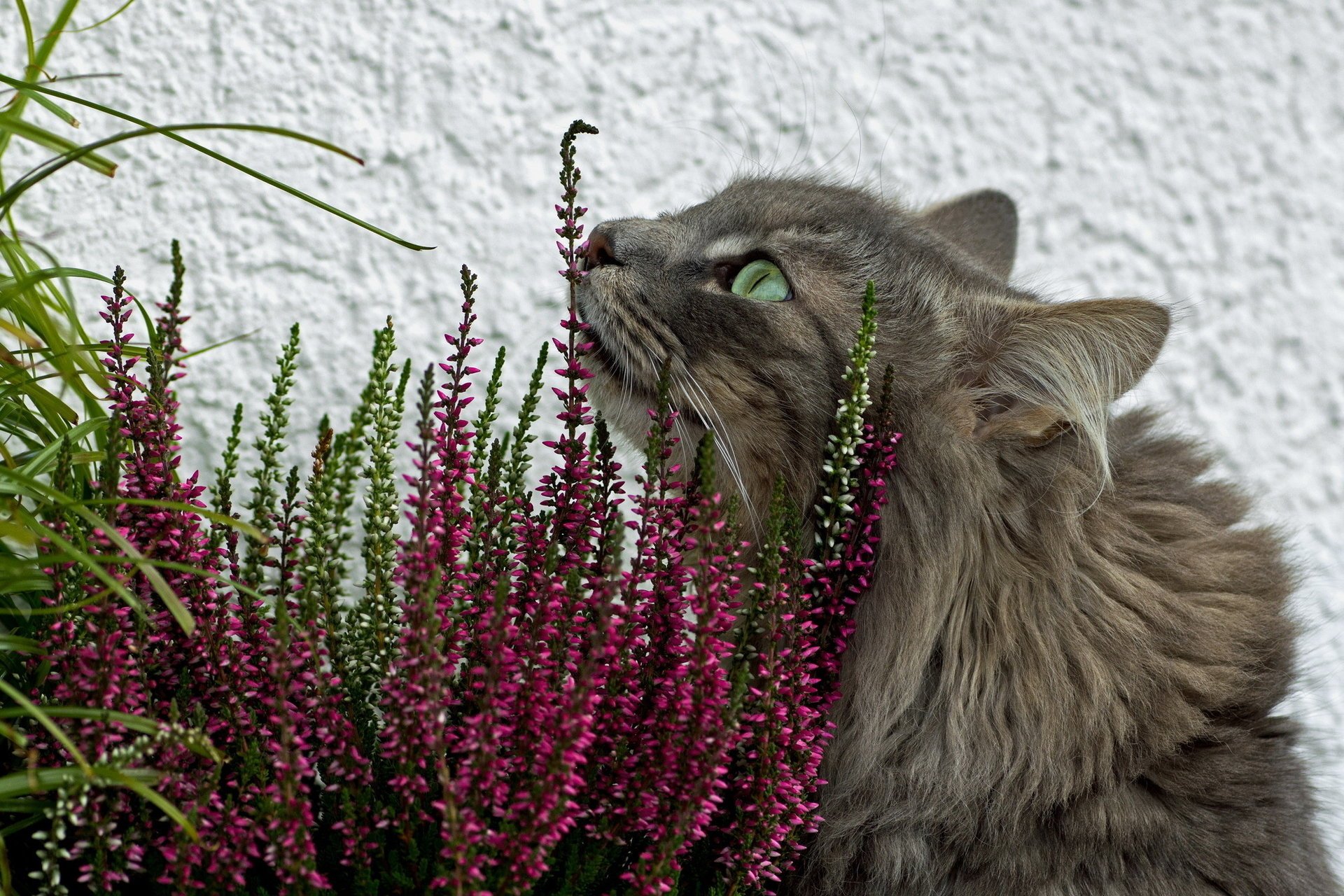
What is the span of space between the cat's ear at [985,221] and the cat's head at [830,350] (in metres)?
0.50

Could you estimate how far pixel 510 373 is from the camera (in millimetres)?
2213

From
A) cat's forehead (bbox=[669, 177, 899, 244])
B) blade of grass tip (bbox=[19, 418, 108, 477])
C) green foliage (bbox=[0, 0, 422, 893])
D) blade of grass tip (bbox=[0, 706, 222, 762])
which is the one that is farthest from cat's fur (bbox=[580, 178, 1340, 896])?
blade of grass tip (bbox=[0, 706, 222, 762])

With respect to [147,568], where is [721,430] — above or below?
above

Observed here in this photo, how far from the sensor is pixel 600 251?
5.33 ft

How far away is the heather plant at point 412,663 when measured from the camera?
0.99 metres

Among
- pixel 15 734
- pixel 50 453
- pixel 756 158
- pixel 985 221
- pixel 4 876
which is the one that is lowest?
pixel 4 876

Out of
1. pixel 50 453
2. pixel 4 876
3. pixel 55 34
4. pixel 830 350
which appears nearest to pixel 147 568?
pixel 4 876

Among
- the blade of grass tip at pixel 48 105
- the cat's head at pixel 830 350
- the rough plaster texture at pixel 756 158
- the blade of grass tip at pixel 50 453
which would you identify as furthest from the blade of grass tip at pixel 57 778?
the rough plaster texture at pixel 756 158

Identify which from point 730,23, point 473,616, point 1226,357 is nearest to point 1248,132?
point 1226,357

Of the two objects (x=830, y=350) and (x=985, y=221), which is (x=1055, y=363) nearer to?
(x=830, y=350)

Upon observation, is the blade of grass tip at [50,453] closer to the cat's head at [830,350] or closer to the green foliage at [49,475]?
the green foliage at [49,475]

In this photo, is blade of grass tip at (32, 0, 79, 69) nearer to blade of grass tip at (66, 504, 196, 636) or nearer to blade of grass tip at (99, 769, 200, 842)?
blade of grass tip at (66, 504, 196, 636)

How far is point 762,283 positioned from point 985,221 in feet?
2.40

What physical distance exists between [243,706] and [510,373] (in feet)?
3.71
